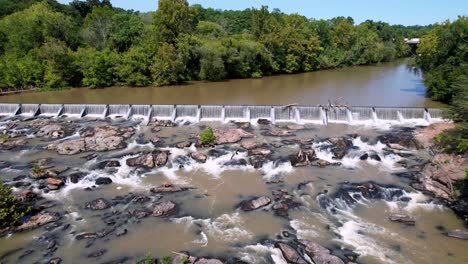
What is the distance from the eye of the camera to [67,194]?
49.1 ft

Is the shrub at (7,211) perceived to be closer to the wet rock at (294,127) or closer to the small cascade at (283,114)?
the wet rock at (294,127)

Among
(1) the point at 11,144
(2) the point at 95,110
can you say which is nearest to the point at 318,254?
(1) the point at 11,144

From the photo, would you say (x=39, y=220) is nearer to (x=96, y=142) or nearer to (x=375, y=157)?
(x=96, y=142)

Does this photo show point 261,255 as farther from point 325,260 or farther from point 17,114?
point 17,114

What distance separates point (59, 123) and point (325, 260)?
68.9 feet

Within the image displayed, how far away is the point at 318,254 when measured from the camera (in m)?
10.7

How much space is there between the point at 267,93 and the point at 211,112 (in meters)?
9.58

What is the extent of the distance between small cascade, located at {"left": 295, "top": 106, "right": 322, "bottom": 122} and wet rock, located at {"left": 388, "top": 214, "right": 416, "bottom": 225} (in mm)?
11315

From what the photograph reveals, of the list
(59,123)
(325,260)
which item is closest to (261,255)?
(325,260)

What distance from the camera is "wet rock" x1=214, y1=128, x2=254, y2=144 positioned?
66.2 feet

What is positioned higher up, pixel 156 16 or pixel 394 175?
pixel 156 16

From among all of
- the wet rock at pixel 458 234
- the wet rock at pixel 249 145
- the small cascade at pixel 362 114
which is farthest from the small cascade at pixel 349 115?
the wet rock at pixel 458 234

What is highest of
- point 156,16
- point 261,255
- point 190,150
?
point 156,16

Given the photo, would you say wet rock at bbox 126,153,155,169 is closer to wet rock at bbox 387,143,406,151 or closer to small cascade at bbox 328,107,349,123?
small cascade at bbox 328,107,349,123
